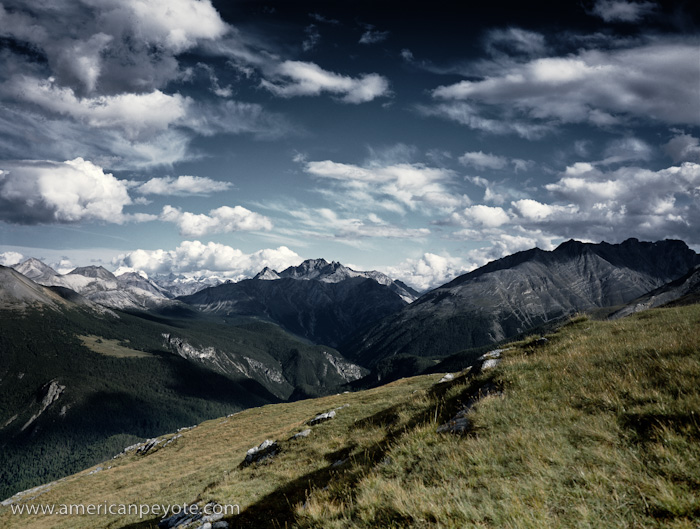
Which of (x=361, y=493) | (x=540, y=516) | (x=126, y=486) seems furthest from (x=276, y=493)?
(x=126, y=486)

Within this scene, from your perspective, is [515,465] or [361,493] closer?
[515,465]

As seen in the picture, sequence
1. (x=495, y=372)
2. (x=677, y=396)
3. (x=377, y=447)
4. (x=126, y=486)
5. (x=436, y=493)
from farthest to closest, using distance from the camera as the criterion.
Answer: (x=126, y=486) < (x=495, y=372) < (x=377, y=447) < (x=677, y=396) < (x=436, y=493)

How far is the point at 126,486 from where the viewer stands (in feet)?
104

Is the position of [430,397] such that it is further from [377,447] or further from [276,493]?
[276,493]

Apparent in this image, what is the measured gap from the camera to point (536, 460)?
718cm

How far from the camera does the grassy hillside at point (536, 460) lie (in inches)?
226

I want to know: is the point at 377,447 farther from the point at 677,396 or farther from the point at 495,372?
the point at 677,396

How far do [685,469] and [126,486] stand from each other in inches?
1617

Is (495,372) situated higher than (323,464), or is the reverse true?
(495,372)

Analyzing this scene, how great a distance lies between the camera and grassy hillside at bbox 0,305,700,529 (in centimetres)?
573

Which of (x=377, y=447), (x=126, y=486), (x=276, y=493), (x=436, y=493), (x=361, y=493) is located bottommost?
(x=126, y=486)

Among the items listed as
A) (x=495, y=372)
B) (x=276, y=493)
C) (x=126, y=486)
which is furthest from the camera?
(x=126, y=486)

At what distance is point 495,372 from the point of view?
1464 centimetres

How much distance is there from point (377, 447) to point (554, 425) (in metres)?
6.12
